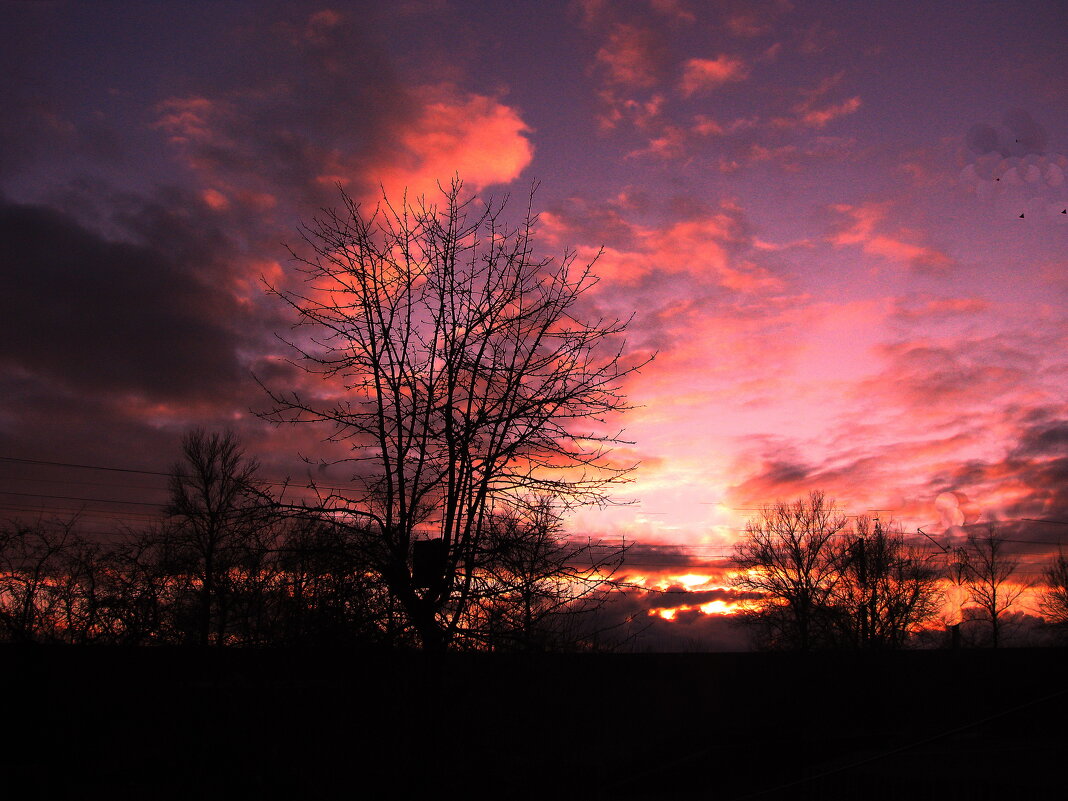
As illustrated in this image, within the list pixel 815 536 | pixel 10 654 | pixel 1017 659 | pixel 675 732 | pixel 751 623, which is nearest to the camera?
pixel 10 654

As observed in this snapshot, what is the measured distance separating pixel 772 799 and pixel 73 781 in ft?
34.3

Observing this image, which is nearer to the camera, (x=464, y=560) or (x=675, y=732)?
(x=464, y=560)

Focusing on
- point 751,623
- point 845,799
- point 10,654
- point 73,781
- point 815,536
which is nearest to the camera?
point 73,781

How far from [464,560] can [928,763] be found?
39.0ft

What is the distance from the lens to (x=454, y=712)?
6.83 metres

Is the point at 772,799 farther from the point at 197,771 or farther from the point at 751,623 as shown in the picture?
the point at 751,623

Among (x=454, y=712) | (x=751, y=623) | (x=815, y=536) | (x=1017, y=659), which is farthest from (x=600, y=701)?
(x=815, y=536)

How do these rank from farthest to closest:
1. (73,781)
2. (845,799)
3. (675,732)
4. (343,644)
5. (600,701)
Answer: (675,732) < (600,701) < (845,799) < (73,781) < (343,644)

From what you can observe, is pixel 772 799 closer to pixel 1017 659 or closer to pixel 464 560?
pixel 464 560

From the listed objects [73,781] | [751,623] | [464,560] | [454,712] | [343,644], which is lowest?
[751,623]

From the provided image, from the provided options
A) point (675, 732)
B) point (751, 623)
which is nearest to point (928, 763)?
point (675, 732)

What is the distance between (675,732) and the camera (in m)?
17.0

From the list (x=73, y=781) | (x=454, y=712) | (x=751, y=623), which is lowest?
(x=751, y=623)

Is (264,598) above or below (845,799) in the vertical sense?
above
